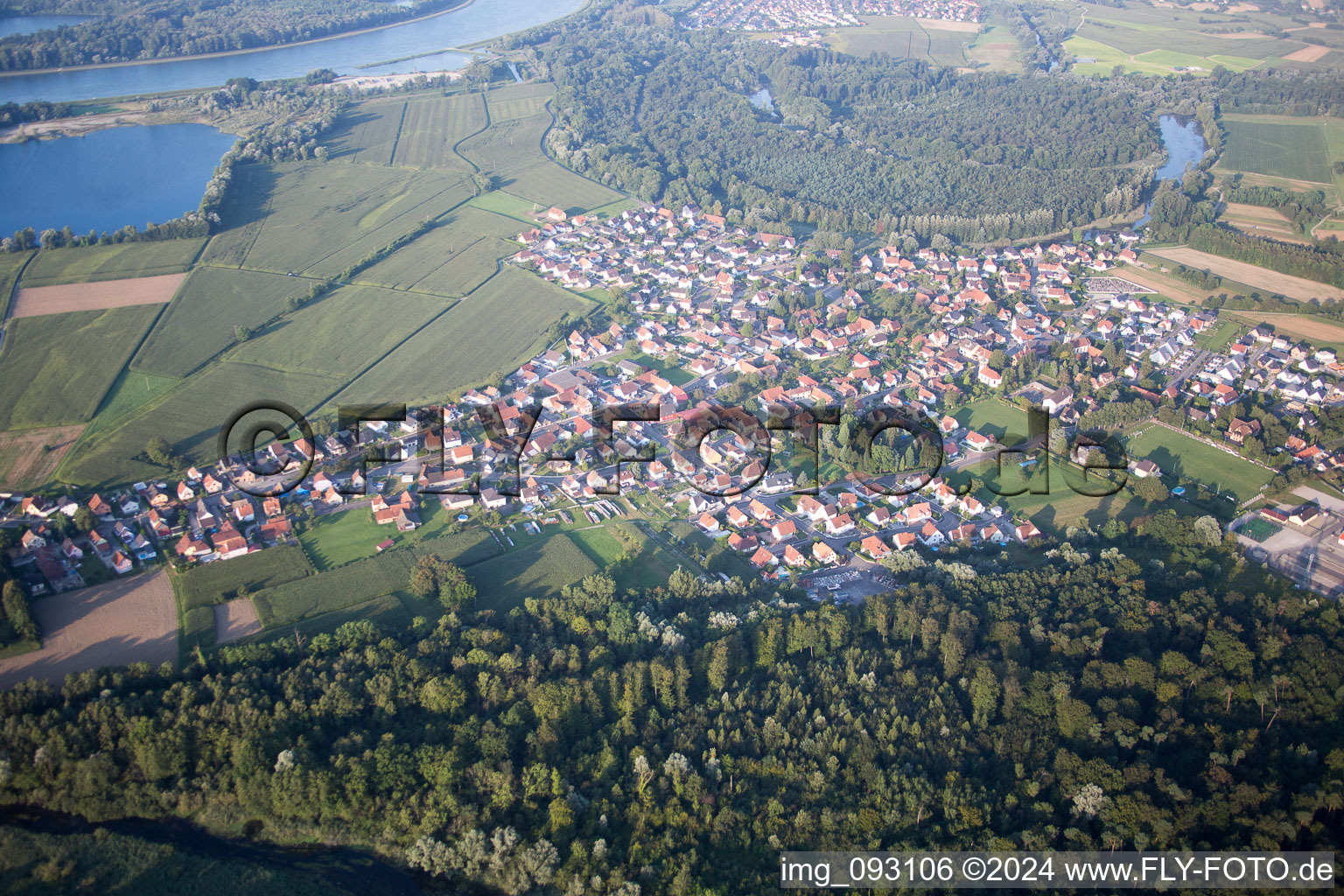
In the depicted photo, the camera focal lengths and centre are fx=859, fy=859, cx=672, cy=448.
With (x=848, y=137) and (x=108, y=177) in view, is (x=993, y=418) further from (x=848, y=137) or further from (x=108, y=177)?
(x=108, y=177)

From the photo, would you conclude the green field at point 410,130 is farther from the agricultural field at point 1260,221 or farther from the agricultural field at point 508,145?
the agricultural field at point 1260,221

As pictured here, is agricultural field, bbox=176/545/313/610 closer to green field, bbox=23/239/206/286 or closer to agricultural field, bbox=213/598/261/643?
agricultural field, bbox=213/598/261/643

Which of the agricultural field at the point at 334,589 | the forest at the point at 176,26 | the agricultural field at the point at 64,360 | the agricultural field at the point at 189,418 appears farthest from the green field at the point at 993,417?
the forest at the point at 176,26

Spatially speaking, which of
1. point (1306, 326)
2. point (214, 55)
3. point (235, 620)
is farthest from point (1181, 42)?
point (235, 620)

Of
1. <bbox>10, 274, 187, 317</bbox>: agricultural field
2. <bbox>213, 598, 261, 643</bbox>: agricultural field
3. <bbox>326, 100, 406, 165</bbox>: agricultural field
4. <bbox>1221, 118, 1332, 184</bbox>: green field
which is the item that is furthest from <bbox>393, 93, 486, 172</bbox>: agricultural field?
<bbox>1221, 118, 1332, 184</bbox>: green field

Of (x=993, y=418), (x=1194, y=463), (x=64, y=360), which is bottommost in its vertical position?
(x=1194, y=463)

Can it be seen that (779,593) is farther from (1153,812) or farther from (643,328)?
(643,328)

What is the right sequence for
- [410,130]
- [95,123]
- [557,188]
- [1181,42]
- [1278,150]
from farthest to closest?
[1181,42] < [410,130] < [95,123] < [1278,150] < [557,188]
